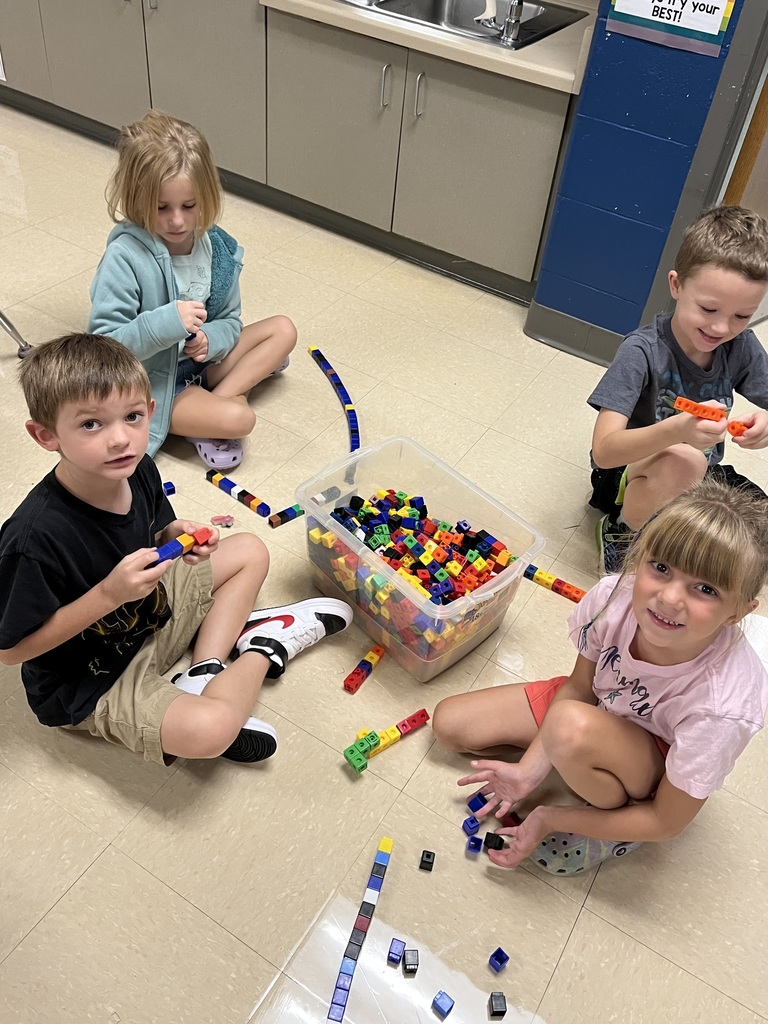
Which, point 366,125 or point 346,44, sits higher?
point 346,44

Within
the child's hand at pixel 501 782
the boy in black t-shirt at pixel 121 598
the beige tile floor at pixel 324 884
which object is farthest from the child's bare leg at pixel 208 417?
the child's hand at pixel 501 782

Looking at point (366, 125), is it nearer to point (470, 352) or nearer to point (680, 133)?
point (470, 352)

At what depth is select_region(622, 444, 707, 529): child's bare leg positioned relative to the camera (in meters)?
1.61

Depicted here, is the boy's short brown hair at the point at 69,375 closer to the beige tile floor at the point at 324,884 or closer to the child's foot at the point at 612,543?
the beige tile floor at the point at 324,884

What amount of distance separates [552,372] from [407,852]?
5.00 ft

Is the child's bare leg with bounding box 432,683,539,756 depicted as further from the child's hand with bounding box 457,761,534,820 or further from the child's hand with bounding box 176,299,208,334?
the child's hand with bounding box 176,299,208,334

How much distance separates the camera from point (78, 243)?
271 centimetres

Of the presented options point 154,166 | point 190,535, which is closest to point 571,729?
point 190,535

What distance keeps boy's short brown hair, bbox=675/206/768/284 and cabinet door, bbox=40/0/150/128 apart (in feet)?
7.36

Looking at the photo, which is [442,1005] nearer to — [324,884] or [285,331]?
[324,884]

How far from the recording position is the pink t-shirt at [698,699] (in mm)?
1140

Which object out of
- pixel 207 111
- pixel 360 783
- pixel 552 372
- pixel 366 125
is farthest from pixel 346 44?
pixel 360 783

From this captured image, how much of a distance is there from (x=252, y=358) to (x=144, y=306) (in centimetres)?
33

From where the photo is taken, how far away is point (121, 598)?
47.0 inches
